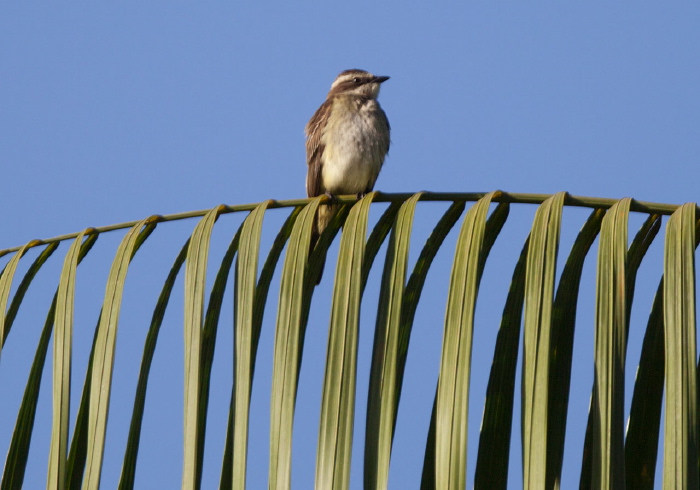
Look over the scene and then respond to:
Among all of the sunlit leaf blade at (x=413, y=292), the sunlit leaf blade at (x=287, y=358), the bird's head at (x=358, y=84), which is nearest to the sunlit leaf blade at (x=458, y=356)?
the sunlit leaf blade at (x=413, y=292)

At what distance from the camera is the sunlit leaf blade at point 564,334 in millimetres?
2898

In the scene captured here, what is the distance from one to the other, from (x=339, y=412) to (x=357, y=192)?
4.90 m

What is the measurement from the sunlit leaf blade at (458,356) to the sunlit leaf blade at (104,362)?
0.98 meters

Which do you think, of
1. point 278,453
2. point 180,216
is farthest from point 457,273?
point 180,216

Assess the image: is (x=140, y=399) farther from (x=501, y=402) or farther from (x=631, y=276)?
(x=631, y=276)

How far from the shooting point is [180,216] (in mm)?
3514

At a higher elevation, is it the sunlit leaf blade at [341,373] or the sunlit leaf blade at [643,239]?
the sunlit leaf blade at [643,239]

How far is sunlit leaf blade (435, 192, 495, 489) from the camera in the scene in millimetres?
2549

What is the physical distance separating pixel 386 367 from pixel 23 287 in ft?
4.90

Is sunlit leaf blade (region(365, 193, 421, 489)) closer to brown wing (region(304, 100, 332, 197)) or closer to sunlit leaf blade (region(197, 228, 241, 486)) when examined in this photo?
sunlit leaf blade (region(197, 228, 241, 486))

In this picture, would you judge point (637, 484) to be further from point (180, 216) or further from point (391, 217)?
point (180, 216)

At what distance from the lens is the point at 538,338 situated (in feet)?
8.92

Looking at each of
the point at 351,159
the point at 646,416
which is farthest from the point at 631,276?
the point at 351,159

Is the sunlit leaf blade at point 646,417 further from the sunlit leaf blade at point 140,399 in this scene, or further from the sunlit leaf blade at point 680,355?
the sunlit leaf blade at point 140,399
